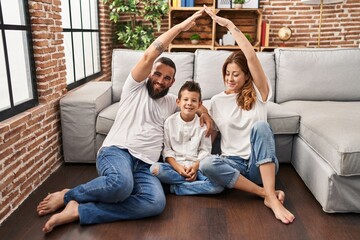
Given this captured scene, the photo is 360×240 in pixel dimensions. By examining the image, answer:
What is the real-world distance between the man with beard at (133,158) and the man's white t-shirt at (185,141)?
0.19ft

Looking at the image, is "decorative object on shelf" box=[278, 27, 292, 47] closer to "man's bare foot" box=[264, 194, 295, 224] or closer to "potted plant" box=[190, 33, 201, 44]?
"potted plant" box=[190, 33, 201, 44]

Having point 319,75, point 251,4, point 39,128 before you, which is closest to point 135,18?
point 251,4

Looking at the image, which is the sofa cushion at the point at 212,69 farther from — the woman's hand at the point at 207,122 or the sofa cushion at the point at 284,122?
the woman's hand at the point at 207,122

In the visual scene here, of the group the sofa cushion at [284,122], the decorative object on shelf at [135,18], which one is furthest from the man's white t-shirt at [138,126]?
the decorative object on shelf at [135,18]

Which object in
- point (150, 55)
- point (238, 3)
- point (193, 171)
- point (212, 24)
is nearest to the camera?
point (150, 55)

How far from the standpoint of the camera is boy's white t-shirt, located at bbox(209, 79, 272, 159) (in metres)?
2.13

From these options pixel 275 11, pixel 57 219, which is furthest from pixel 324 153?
pixel 275 11

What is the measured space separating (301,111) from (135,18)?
3107 millimetres

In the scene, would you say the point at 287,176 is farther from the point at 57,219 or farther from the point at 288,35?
the point at 288,35

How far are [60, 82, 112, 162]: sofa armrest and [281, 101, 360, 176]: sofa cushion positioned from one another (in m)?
1.58

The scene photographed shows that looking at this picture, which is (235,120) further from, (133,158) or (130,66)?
(130,66)

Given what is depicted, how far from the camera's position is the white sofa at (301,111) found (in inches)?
75.0

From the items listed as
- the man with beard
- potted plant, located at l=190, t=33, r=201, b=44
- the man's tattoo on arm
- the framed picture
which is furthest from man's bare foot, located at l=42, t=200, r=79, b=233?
the framed picture

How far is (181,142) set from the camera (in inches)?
87.5
